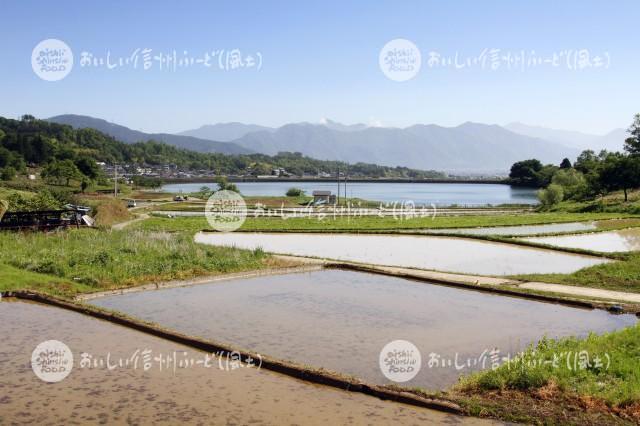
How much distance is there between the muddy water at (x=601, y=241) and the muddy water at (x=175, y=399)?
23.2 meters

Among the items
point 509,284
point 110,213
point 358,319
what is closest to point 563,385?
point 358,319

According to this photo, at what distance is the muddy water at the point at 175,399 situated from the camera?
8.86 meters

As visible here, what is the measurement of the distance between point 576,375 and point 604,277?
11.8m

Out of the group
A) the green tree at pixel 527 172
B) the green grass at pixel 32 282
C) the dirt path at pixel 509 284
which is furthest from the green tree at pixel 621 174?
the green tree at pixel 527 172

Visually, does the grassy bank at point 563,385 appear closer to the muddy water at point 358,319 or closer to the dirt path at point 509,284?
the muddy water at point 358,319

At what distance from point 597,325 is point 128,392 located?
11020 millimetres

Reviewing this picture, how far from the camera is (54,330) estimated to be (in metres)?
13.7

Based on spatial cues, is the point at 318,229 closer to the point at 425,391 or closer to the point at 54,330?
the point at 54,330

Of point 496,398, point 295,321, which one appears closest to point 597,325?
point 496,398

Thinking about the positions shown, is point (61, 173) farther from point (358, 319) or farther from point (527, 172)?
point (527, 172)

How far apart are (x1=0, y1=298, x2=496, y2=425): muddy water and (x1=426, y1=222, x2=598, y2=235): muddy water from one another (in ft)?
93.6

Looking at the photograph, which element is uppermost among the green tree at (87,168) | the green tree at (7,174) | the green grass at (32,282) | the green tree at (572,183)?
the green tree at (87,168)

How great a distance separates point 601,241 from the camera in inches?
1330

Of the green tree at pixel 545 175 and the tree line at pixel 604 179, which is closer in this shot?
the tree line at pixel 604 179
